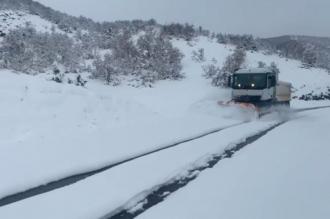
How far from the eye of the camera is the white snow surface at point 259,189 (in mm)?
7094

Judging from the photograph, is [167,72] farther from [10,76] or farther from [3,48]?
[10,76]

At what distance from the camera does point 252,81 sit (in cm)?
2408

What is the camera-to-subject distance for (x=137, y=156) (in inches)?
454

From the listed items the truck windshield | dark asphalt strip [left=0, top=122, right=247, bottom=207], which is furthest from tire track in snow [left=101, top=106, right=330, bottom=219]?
the truck windshield

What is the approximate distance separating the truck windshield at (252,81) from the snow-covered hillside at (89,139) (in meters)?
1.90

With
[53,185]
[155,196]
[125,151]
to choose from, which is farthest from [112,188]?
[125,151]

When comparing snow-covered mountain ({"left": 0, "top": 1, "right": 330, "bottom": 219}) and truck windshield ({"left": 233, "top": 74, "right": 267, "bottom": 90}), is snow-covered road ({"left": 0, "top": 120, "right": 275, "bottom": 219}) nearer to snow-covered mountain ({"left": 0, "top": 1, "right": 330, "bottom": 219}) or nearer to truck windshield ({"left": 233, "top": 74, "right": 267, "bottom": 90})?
snow-covered mountain ({"left": 0, "top": 1, "right": 330, "bottom": 219})

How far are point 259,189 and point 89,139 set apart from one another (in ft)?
20.9

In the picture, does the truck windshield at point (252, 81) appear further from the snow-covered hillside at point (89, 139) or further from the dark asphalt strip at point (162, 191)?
the dark asphalt strip at point (162, 191)

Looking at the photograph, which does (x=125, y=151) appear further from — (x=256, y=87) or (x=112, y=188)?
(x=256, y=87)

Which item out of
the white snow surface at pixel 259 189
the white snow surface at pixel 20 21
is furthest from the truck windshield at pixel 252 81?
the white snow surface at pixel 20 21

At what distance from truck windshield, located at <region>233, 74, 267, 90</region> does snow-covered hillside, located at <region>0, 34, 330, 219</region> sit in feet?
6.24

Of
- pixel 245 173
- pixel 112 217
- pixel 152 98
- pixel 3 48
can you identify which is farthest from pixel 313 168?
pixel 3 48

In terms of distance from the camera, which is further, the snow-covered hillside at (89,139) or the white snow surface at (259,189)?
the snow-covered hillside at (89,139)
